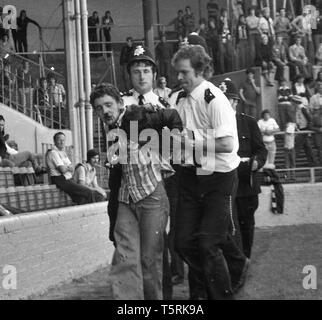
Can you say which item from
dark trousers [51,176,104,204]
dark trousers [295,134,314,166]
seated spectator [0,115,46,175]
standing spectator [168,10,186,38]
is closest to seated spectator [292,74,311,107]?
dark trousers [295,134,314,166]

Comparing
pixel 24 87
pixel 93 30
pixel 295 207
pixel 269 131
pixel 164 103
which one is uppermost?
pixel 93 30

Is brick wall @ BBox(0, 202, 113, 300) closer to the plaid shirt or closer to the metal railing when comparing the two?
the plaid shirt

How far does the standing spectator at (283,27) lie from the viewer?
2422 centimetres

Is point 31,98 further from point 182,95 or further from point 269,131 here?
point 182,95

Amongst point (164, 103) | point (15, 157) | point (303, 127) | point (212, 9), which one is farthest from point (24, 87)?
point (164, 103)

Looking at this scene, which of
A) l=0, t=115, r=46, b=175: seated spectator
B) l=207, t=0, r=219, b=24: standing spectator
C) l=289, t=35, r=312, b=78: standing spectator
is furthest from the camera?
l=207, t=0, r=219, b=24: standing spectator

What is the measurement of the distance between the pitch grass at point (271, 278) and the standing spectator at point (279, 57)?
10.4 metres

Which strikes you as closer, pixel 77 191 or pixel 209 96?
pixel 209 96

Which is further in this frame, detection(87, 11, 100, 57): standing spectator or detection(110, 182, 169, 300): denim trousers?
detection(87, 11, 100, 57): standing spectator

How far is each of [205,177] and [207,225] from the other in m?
0.36

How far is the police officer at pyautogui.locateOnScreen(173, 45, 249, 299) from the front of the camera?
23.2 feet

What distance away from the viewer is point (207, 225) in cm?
714

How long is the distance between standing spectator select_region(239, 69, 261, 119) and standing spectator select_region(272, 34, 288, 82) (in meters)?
0.77

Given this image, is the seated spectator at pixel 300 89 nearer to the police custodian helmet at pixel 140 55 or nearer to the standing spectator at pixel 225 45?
the standing spectator at pixel 225 45
